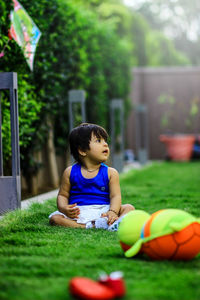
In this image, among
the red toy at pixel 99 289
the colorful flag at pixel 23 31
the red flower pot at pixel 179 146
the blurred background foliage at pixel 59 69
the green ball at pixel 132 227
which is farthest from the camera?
the red flower pot at pixel 179 146

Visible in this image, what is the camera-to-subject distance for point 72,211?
Result: 11.2 feet

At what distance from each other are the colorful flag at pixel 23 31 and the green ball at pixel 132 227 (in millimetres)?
2220

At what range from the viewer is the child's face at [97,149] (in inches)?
139

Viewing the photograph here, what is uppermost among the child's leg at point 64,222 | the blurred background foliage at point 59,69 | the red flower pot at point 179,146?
the blurred background foliage at point 59,69

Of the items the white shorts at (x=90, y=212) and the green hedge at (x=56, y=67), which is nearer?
the white shorts at (x=90, y=212)

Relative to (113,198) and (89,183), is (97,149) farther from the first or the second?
(113,198)

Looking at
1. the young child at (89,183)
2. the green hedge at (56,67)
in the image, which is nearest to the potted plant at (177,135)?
the green hedge at (56,67)

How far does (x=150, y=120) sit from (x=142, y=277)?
11.9 m

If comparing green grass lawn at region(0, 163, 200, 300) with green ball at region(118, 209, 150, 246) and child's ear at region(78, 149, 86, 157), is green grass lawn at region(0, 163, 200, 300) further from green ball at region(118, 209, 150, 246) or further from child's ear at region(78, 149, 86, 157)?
child's ear at region(78, 149, 86, 157)

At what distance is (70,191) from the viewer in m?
3.60

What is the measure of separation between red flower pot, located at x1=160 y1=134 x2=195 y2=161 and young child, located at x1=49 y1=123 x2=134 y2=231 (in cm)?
895

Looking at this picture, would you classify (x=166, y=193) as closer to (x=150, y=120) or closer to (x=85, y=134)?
(x=85, y=134)

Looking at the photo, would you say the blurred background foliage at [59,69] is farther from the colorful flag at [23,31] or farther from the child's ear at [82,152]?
the child's ear at [82,152]

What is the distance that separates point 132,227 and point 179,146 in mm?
10049
